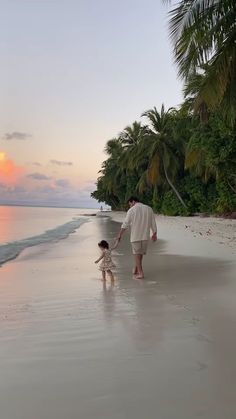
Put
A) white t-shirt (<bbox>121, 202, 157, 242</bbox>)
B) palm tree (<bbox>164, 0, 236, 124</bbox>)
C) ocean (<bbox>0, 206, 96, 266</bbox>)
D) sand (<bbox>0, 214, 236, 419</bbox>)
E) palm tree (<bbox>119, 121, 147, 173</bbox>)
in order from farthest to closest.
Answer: palm tree (<bbox>119, 121, 147, 173</bbox>) → ocean (<bbox>0, 206, 96, 266</bbox>) → palm tree (<bbox>164, 0, 236, 124</bbox>) → white t-shirt (<bbox>121, 202, 157, 242</bbox>) → sand (<bbox>0, 214, 236, 419</bbox>)

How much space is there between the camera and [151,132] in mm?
41594

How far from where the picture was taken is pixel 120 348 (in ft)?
13.8

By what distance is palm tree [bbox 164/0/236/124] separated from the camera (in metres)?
10.6

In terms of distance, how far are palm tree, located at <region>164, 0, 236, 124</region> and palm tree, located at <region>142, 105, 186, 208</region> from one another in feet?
87.4

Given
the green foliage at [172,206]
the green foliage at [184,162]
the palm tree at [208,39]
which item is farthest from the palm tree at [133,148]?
the palm tree at [208,39]

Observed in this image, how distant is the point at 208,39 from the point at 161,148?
28100 millimetres

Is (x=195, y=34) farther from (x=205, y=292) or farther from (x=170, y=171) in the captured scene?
(x=170, y=171)

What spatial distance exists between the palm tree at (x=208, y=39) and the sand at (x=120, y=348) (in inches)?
188

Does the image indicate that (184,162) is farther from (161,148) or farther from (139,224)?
(139,224)

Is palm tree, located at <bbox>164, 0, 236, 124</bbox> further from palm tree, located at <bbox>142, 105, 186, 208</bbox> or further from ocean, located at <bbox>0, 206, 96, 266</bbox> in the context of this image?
palm tree, located at <bbox>142, 105, 186, 208</bbox>

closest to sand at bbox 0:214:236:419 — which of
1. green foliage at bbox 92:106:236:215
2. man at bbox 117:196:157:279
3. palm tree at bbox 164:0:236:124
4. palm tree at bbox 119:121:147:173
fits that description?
man at bbox 117:196:157:279

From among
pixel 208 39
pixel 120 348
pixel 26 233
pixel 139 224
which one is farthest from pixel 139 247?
pixel 26 233

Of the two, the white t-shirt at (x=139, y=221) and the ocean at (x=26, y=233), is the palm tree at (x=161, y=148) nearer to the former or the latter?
the ocean at (x=26, y=233)

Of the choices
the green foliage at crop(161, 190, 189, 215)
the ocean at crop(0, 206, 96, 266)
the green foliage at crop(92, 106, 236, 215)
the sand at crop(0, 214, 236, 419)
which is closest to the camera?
the sand at crop(0, 214, 236, 419)
